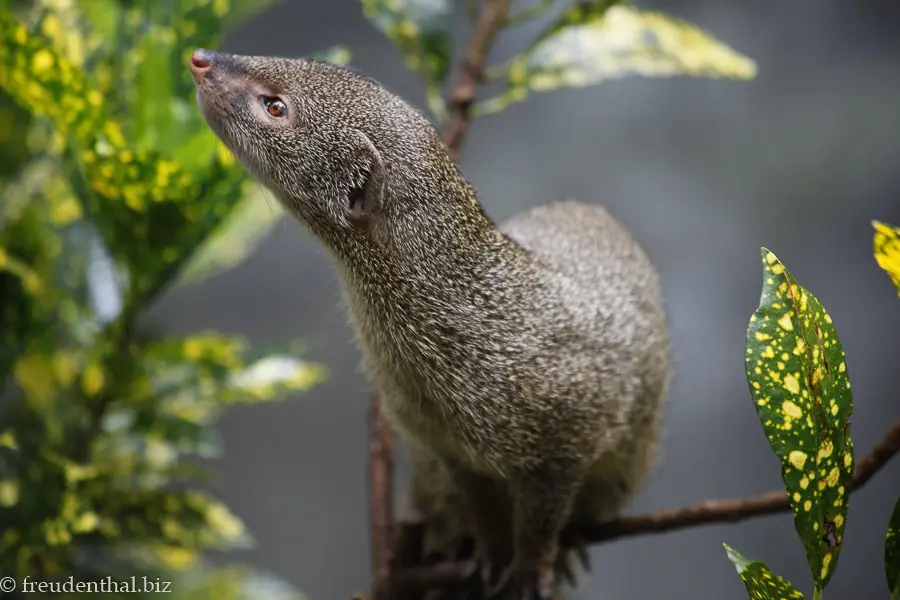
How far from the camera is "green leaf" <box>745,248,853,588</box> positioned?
0.92 m

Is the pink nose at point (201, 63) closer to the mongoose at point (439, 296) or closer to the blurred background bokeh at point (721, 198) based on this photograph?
the mongoose at point (439, 296)

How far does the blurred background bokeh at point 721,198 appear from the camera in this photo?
6.80 ft

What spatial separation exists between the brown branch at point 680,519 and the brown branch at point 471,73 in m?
0.82

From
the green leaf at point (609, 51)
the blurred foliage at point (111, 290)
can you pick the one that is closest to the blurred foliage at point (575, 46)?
the green leaf at point (609, 51)

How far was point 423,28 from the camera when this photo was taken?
180 centimetres

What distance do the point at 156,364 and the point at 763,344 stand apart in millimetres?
1324

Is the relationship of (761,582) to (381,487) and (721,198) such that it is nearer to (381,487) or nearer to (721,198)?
(381,487)

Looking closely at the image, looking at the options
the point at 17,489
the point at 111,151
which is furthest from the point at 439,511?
the point at 111,151

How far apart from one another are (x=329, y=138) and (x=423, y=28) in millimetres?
638

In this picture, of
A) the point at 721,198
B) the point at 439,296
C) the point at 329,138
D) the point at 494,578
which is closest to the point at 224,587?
the point at 494,578

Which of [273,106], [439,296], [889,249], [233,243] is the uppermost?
[233,243]

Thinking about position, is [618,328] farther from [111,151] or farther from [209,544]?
[209,544]

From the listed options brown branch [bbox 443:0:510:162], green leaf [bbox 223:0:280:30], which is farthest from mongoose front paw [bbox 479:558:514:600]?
green leaf [bbox 223:0:280:30]

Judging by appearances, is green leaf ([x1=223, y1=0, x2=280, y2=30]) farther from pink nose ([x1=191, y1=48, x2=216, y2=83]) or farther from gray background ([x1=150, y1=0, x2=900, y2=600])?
pink nose ([x1=191, y1=48, x2=216, y2=83])
